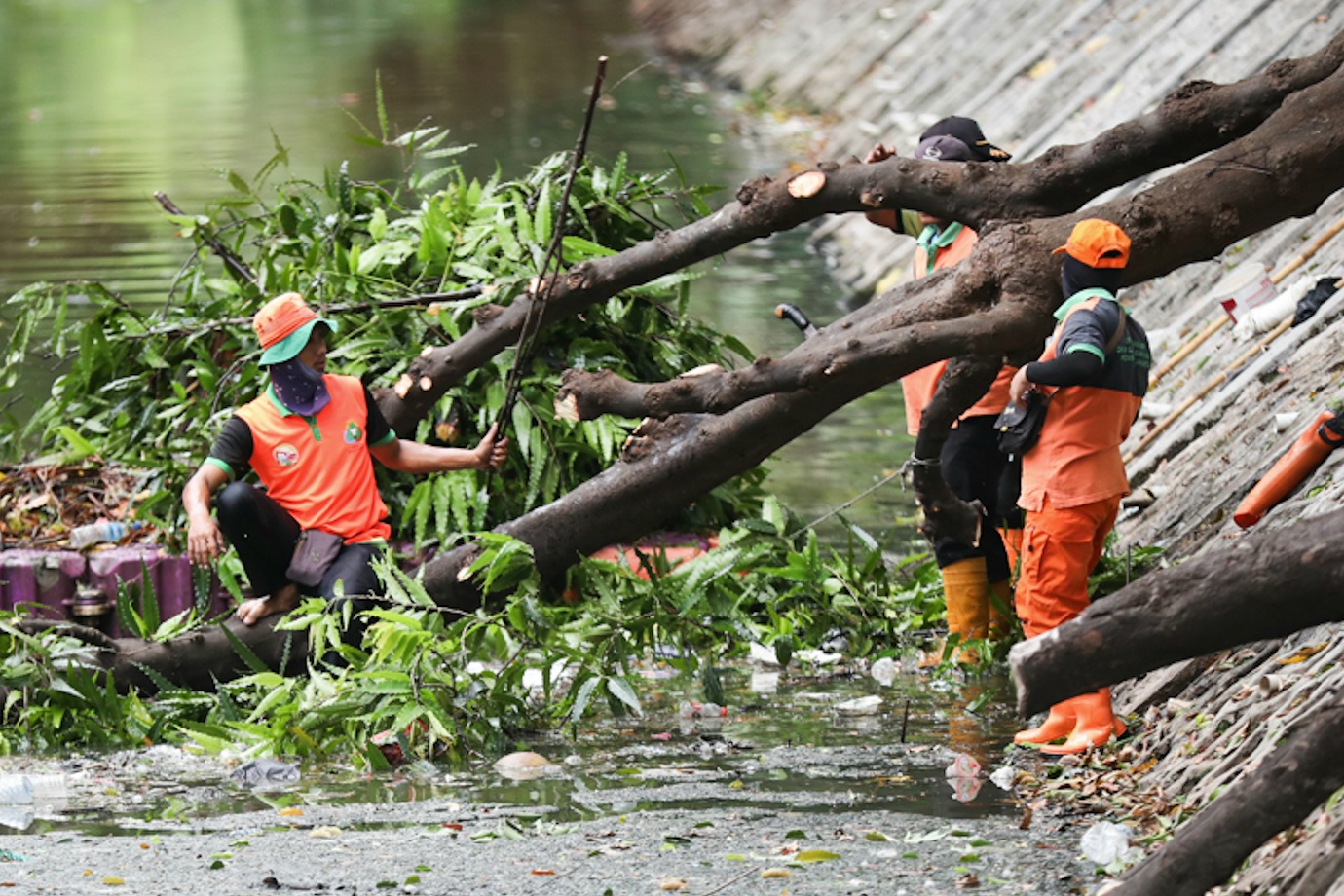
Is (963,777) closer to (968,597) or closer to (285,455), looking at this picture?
(968,597)

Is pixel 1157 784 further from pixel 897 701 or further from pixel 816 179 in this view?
pixel 816 179

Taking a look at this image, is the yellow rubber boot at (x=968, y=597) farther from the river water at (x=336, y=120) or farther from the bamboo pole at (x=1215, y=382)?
the river water at (x=336, y=120)

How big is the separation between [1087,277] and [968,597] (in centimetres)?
168

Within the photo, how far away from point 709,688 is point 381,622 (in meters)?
1.10

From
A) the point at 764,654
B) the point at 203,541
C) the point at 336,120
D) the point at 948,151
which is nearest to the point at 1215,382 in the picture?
the point at 948,151

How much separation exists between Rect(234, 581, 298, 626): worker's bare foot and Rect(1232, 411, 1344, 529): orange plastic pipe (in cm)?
328

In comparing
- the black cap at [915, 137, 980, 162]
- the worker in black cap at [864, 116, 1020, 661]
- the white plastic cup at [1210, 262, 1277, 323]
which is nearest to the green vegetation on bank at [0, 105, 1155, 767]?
the worker in black cap at [864, 116, 1020, 661]

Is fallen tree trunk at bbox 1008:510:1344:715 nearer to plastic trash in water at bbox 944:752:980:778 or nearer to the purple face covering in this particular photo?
plastic trash in water at bbox 944:752:980:778

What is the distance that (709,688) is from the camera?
6.59m

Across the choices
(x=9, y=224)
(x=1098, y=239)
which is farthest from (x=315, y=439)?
(x=9, y=224)

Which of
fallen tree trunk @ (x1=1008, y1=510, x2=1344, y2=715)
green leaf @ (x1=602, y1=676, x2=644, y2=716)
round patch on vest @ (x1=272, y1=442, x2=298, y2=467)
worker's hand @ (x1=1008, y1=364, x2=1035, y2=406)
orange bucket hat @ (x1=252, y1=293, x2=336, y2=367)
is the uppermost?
orange bucket hat @ (x1=252, y1=293, x2=336, y2=367)

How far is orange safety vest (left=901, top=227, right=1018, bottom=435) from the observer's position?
22.7ft

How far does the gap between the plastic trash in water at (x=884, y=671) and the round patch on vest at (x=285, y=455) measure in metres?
2.22

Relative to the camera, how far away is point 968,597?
7.20 m
